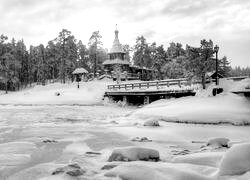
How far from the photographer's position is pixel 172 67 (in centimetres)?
6556

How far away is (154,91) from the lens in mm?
40062

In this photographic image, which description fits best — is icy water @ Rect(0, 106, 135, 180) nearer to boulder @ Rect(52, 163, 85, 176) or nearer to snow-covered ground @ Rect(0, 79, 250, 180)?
snow-covered ground @ Rect(0, 79, 250, 180)

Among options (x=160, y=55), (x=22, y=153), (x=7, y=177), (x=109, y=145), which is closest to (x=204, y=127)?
(x=109, y=145)

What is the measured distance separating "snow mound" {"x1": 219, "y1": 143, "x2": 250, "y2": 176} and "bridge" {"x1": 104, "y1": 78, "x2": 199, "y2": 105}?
27.9m

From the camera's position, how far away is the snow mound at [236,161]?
777 centimetres

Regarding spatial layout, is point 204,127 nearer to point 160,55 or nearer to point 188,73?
point 188,73

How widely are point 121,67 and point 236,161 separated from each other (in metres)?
64.4

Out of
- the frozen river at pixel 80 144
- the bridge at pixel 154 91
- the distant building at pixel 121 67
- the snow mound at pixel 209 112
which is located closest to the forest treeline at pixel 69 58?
the distant building at pixel 121 67

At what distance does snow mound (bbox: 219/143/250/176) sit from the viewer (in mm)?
7766

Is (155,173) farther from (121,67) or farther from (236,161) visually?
(121,67)

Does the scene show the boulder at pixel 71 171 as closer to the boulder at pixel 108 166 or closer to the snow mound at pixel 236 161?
the boulder at pixel 108 166

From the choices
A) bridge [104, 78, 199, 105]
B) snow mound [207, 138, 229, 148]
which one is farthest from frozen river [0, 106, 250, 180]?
bridge [104, 78, 199, 105]

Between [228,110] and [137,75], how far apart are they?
51.0m

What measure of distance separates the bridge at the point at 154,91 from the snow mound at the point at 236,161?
27895mm
